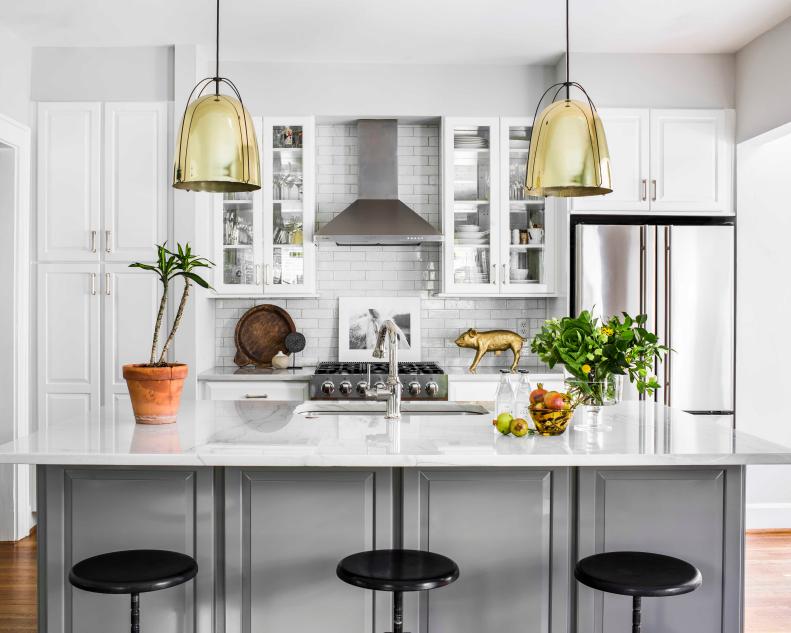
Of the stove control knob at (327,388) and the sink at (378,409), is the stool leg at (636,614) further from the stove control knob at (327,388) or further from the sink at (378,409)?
the stove control knob at (327,388)

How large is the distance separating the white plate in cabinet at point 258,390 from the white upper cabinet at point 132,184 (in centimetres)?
94

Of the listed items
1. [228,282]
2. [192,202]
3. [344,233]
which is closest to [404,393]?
[344,233]

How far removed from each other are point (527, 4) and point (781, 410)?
2901 mm

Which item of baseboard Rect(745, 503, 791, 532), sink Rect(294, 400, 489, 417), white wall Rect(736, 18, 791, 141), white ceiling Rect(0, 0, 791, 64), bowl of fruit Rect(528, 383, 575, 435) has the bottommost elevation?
baseboard Rect(745, 503, 791, 532)

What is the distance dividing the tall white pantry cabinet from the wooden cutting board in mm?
681

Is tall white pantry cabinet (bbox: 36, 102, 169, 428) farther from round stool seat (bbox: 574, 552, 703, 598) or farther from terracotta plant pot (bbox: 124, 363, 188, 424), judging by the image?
round stool seat (bbox: 574, 552, 703, 598)

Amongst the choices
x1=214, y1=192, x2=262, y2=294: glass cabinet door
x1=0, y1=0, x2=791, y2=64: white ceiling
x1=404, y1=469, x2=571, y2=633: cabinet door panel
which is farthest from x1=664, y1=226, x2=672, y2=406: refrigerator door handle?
x1=214, y1=192, x2=262, y2=294: glass cabinet door

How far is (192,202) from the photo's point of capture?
14.4ft

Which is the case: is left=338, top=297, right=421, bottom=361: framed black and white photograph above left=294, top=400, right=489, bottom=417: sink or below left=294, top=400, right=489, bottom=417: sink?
above

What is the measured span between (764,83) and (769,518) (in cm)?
265

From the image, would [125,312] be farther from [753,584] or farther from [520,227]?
[753,584]

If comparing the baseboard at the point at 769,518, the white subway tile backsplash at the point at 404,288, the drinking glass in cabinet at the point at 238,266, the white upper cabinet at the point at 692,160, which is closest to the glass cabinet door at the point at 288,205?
the drinking glass in cabinet at the point at 238,266

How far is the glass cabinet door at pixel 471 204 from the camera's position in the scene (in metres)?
4.64

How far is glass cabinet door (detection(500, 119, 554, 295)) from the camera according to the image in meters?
4.63
